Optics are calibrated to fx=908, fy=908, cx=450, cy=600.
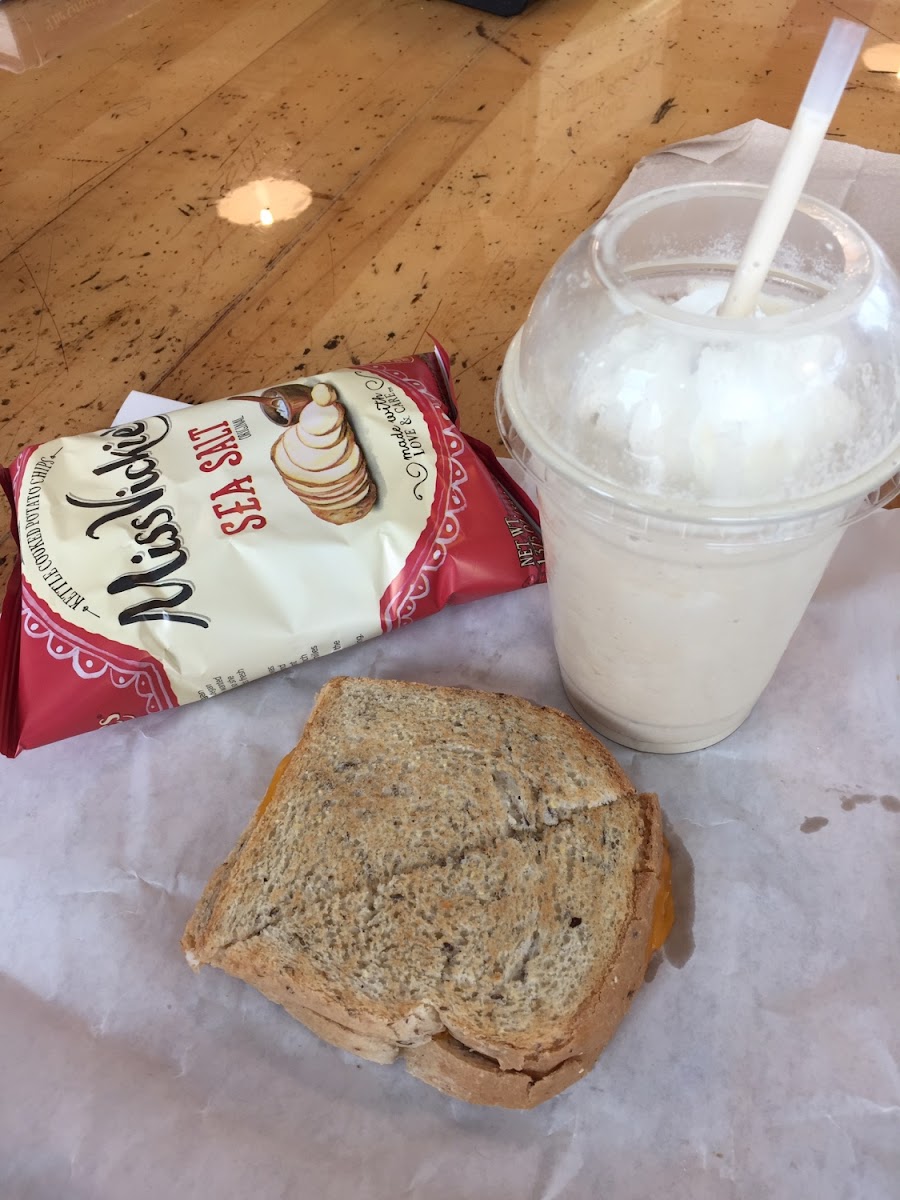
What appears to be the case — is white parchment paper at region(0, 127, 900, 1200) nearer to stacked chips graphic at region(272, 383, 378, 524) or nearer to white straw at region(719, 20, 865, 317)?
stacked chips graphic at region(272, 383, 378, 524)

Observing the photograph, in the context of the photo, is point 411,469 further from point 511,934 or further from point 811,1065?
point 811,1065

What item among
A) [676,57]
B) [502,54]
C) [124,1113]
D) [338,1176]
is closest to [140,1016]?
[124,1113]

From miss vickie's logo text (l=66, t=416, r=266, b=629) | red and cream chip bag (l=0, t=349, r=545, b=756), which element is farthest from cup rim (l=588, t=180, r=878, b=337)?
miss vickie's logo text (l=66, t=416, r=266, b=629)

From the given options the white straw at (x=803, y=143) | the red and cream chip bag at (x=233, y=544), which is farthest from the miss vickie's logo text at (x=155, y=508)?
the white straw at (x=803, y=143)

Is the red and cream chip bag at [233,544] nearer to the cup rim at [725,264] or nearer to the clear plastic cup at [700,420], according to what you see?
the clear plastic cup at [700,420]

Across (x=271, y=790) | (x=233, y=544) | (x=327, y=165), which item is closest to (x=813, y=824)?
(x=271, y=790)
